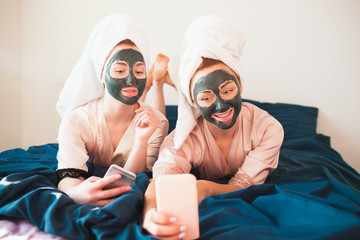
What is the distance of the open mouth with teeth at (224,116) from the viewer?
1.22m

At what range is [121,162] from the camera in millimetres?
1449

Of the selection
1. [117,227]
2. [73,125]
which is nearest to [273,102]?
[73,125]

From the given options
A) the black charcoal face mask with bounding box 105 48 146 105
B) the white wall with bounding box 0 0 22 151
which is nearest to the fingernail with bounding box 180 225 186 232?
the black charcoal face mask with bounding box 105 48 146 105

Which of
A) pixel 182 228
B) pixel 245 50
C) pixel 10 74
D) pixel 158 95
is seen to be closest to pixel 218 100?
pixel 182 228

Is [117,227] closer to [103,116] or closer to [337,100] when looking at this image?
[103,116]

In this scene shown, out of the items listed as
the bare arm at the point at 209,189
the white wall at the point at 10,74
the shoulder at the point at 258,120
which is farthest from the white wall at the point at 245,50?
the bare arm at the point at 209,189

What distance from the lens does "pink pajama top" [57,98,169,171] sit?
4.15 ft

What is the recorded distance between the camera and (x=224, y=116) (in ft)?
3.99

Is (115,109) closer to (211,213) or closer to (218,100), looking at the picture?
(218,100)

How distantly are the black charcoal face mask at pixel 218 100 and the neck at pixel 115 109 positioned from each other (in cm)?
35

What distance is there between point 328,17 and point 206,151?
5.15 feet

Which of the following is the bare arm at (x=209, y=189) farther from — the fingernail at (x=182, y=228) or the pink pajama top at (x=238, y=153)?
the fingernail at (x=182, y=228)

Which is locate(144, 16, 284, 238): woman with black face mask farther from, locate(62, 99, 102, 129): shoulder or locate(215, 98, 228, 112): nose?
locate(62, 99, 102, 129): shoulder

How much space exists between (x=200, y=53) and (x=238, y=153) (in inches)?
17.6
